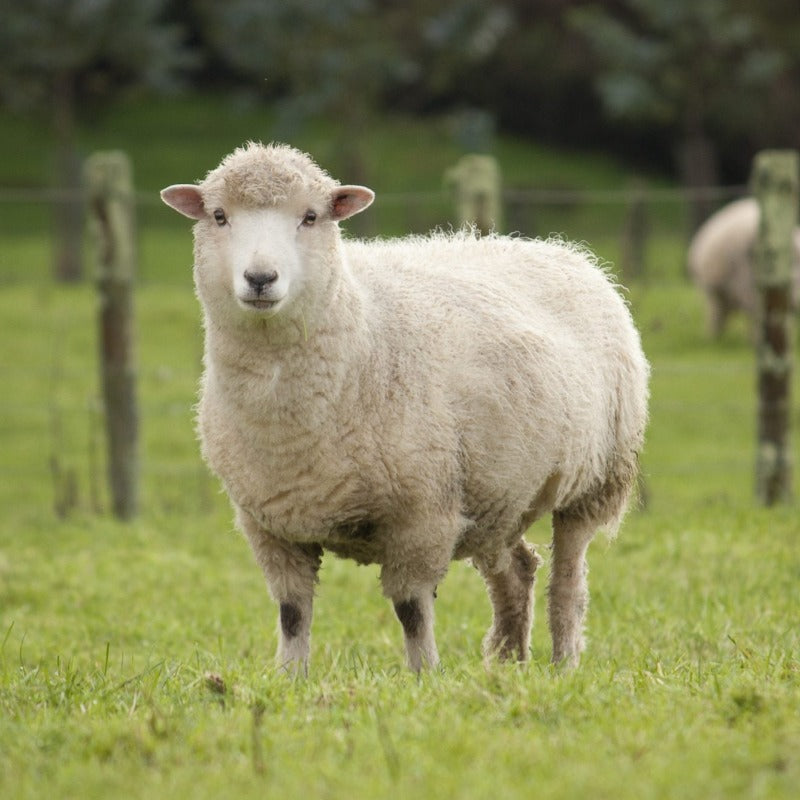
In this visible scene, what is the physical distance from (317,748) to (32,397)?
40.6 ft

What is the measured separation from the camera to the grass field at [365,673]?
10.8 feet

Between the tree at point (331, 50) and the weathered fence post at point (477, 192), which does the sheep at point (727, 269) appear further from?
the tree at point (331, 50)

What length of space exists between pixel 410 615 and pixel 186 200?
62.8 inches

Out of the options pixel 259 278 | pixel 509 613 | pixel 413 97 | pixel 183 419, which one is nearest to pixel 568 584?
pixel 509 613

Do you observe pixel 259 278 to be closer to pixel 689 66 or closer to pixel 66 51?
pixel 66 51

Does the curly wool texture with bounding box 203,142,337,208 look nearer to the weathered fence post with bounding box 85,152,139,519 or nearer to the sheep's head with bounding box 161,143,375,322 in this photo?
the sheep's head with bounding box 161,143,375,322

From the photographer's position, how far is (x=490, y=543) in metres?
5.15

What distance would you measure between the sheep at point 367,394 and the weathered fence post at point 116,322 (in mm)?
3612

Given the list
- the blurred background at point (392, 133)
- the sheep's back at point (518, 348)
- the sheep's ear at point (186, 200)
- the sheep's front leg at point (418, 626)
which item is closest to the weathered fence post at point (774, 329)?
the blurred background at point (392, 133)

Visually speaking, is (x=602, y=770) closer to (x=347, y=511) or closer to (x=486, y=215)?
(x=347, y=511)

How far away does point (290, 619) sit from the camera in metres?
4.93

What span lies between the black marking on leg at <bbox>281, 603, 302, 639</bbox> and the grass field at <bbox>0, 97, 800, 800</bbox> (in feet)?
0.56

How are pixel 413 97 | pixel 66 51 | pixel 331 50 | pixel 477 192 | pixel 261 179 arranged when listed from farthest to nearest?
pixel 413 97
pixel 331 50
pixel 66 51
pixel 477 192
pixel 261 179

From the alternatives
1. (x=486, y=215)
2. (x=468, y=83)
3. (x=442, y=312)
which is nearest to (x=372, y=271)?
(x=442, y=312)
